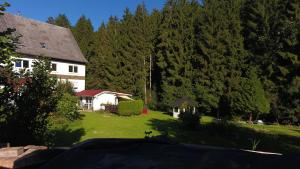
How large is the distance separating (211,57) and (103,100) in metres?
16.3

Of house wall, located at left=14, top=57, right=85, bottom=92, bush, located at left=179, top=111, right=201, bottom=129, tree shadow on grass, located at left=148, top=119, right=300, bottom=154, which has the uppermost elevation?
house wall, located at left=14, top=57, right=85, bottom=92

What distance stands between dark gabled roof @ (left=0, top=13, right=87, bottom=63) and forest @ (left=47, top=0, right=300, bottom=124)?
9.51 metres

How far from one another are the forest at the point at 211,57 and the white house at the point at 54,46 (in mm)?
8950

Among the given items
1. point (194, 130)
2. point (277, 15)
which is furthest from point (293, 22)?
point (194, 130)

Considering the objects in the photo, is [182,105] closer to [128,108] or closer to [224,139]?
[128,108]

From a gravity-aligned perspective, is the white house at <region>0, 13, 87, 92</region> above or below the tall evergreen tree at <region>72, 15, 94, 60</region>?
below

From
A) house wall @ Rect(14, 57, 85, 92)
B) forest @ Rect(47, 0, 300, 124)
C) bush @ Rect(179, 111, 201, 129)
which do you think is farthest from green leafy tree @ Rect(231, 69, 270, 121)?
house wall @ Rect(14, 57, 85, 92)

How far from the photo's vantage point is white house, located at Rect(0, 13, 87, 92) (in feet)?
150

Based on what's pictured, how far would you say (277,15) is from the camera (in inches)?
1950

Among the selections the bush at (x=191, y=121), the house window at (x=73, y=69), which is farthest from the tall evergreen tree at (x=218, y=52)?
the bush at (x=191, y=121)

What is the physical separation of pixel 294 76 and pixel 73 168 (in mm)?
47789

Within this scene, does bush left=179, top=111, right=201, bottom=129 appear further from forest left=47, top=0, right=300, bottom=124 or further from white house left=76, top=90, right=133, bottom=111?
white house left=76, top=90, right=133, bottom=111

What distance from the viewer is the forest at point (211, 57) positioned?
45969mm

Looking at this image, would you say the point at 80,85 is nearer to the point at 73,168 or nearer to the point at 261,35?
the point at 261,35
